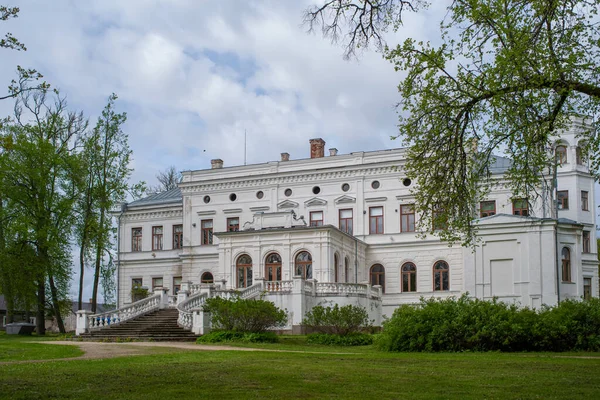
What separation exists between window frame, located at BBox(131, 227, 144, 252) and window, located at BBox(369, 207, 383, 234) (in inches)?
703

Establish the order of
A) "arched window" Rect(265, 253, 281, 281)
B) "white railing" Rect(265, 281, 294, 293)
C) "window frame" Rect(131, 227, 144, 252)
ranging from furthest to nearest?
"window frame" Rect(131, 227, 144, 252) < "arched window" Rect(265, 253, 281, 281) < "white railing" Rect(265, 281, 294, 293)

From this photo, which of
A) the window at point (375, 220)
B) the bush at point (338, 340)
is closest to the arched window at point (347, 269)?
the window at point (375, 220)

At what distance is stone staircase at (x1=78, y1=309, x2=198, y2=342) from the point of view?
29109 mm

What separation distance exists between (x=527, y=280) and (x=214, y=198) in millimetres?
21393

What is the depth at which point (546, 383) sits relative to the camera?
1230 centimetres

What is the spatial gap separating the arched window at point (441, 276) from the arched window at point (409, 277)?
4.09 ft

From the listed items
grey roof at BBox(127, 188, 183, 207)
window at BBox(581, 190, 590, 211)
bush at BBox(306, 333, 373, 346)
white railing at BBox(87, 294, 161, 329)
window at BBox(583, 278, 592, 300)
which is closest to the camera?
bush at BBox(306, 333, 373, 346)

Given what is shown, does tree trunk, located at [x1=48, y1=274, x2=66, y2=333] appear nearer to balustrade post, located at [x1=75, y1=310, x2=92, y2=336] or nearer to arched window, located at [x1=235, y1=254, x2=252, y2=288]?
balustrade post, located at [x1=75, y1=310, x2=92, y2=336]

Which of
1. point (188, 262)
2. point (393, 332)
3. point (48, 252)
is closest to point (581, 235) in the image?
point (393, 332)

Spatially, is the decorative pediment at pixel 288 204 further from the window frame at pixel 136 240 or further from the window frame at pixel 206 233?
the window frame at pixel 136 240

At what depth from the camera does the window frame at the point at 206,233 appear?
1916 inches

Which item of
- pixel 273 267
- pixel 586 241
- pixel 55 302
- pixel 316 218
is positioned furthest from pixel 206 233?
pixel 586 241

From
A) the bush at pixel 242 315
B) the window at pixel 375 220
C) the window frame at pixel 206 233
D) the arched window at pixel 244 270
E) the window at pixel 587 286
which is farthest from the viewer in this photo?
the window frame at pixel 206 233

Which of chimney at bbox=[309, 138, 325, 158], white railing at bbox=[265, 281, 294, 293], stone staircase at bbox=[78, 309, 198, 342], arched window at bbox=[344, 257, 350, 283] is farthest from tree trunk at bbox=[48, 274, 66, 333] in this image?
chimney at bbox=[309, 138, 325, 158]
